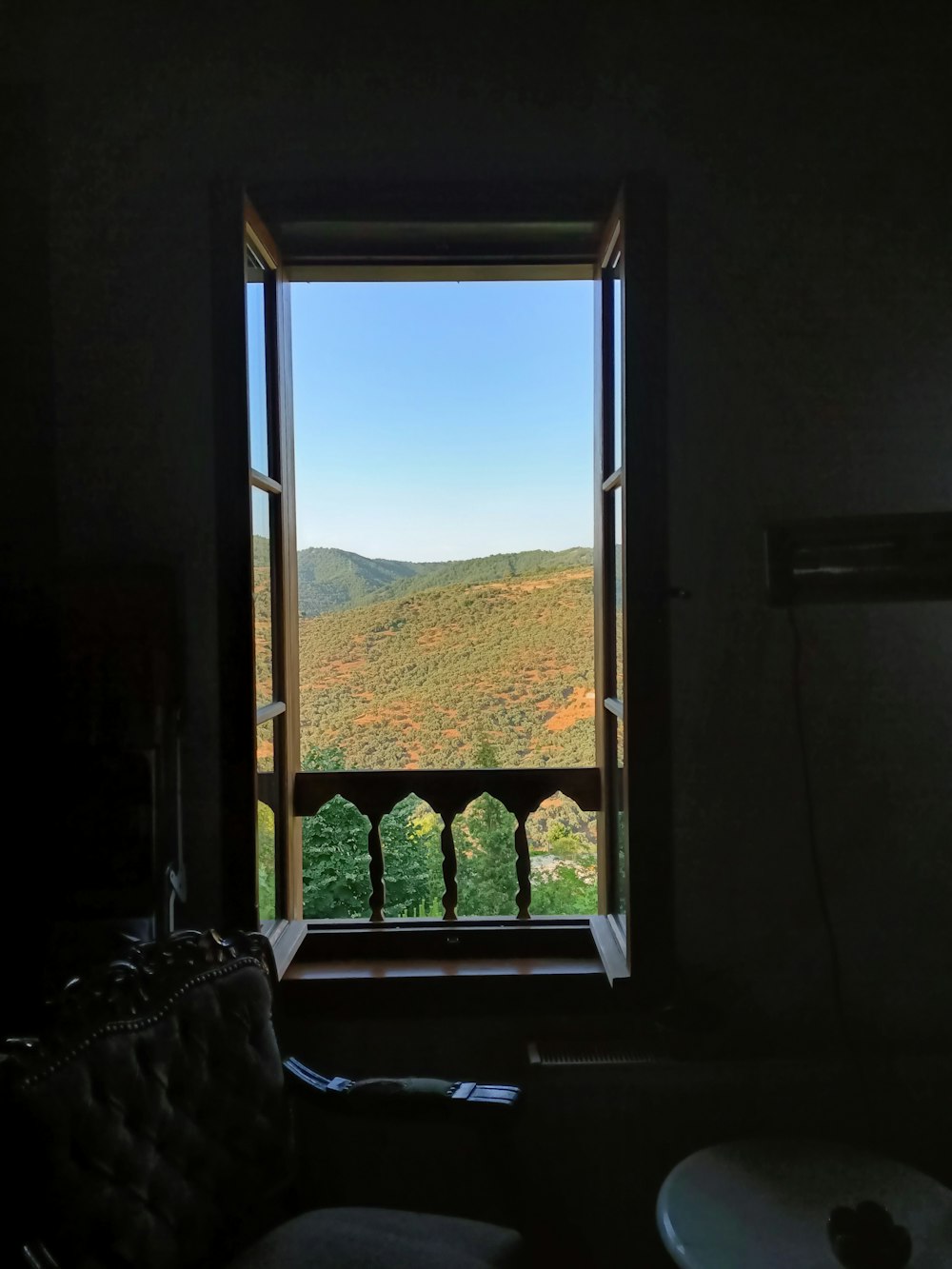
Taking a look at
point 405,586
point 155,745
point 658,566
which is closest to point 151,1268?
point 155,745

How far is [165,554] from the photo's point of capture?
65.7 inches

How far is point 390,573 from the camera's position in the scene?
2992mm

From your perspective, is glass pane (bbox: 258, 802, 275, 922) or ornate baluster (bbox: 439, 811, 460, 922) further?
ornate baluster (bbox: 439, 811, 460, 922)

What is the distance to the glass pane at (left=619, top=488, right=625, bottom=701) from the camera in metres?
1.66

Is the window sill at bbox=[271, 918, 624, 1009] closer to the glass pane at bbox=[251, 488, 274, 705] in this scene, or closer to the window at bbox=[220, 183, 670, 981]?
the window at bbox=[220, 183, 670, 981]

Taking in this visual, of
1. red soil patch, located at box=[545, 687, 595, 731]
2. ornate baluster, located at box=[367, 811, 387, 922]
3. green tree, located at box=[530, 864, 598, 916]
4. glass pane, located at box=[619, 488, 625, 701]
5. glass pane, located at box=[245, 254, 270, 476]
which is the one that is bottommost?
green tree, located at box=[530, 864, 598, 916]

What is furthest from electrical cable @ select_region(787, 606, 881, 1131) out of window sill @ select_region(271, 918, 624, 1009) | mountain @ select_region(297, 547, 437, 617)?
mountain @ select_region(297, 547, 437, 617)

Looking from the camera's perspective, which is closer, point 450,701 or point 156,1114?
point 156,1114

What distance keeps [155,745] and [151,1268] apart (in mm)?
837

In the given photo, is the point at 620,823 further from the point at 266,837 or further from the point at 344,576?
the point at 344,576

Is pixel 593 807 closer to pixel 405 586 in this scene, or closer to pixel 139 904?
pixel 139 904

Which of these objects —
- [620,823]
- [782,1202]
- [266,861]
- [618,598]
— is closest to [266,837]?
[266,861]

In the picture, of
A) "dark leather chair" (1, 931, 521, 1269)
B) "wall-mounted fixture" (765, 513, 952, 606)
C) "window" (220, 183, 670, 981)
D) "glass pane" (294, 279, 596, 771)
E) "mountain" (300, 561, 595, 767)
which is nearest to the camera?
"dark leather chair" (1, 931, 521, 1269)

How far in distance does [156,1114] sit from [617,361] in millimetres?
1677
